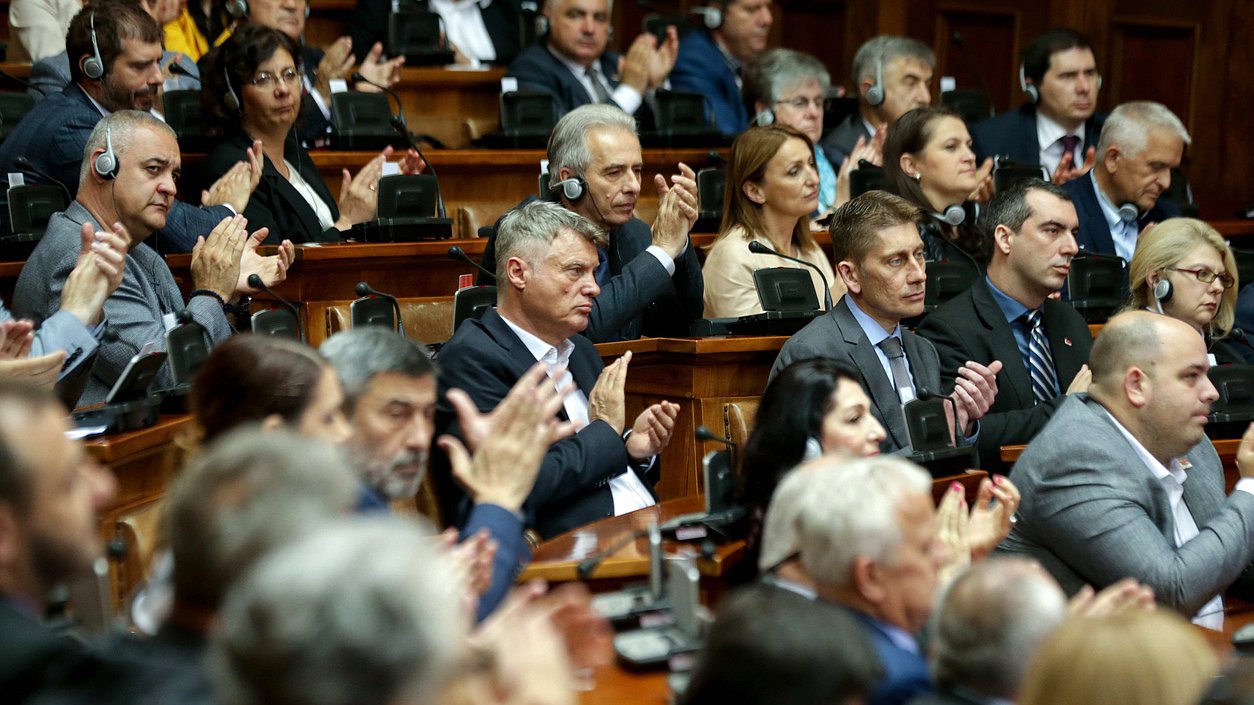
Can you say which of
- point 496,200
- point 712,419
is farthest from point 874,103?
point 712,419

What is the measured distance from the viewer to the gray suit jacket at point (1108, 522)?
248 cm

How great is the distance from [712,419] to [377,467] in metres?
1.26

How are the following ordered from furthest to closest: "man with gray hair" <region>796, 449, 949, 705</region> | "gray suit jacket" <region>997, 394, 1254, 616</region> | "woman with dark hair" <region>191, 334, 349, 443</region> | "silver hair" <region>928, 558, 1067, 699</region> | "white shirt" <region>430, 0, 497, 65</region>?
"white shirt" <region>430, 0, 497, 65</region>, "gray suit jacket" <region>997, 394, 1254, 616</region>, "woman with dark hair" <region>191, 334, 349, 443</region>, "man with gray hair" <region>796, 449, 949, 705</region>, "silver hair" <region>928, 558, 1067, 699</region>

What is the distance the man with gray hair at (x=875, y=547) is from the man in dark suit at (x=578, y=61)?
3223 mm

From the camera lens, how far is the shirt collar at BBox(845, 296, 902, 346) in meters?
3.12

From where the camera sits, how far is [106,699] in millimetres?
1313

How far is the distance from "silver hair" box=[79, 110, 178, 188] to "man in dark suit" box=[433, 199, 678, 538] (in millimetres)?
796

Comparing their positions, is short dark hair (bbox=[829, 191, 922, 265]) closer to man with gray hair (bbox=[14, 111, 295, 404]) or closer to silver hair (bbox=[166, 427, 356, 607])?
man with gray hair (bbox=[14, 111, 295, 404])

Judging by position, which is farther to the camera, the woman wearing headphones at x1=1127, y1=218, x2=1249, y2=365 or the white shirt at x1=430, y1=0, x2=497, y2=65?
the white shirt at x1=430, y1=0, x2=497, y2=65

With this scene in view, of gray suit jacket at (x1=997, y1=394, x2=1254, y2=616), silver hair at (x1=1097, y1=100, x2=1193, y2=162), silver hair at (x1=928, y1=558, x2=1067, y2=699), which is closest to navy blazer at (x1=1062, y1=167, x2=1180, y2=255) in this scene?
silver hair at (x1=1097, y1=100, x2=1193, y2=162)

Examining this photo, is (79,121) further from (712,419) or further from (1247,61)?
(1247,61)

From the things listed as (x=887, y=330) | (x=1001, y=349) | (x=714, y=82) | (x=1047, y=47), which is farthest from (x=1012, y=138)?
(x=887, y=330)

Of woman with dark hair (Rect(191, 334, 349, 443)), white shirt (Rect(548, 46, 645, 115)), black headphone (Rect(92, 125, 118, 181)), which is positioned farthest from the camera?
white shirt (Rect(548, 46, 645, 115))

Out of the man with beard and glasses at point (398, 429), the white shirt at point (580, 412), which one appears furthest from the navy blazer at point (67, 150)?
the man with beard and glasses at point (398, 429)
